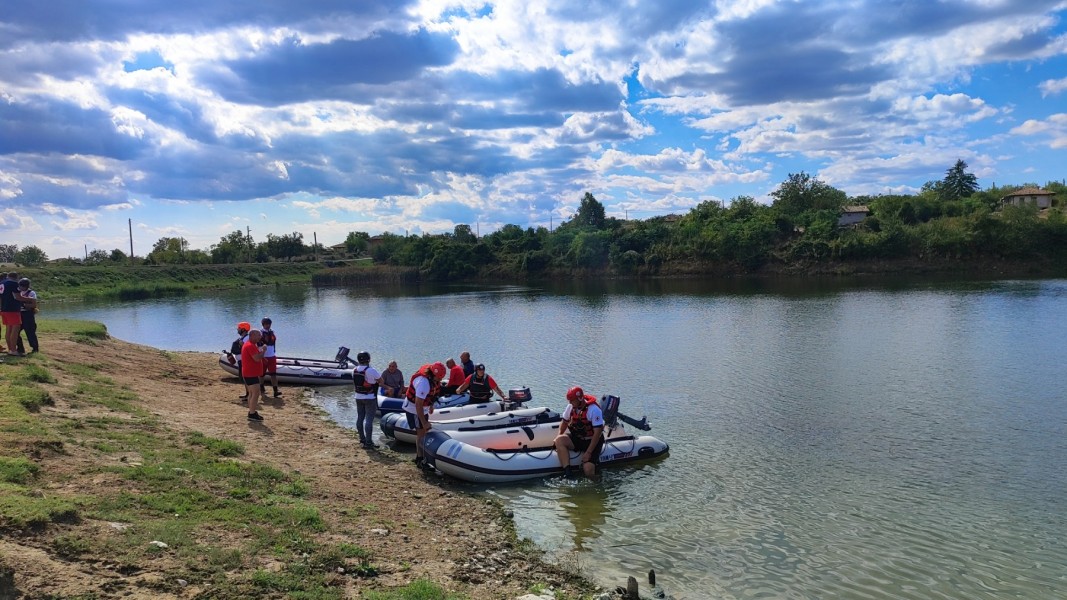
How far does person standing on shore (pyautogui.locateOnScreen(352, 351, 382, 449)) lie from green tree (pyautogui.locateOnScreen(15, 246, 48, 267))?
116081mm

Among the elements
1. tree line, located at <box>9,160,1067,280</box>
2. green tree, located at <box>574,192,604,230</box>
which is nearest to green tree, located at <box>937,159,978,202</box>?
tree line, located at <box>9,160,1067,280</box>

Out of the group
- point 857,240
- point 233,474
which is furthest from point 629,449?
point 857,240

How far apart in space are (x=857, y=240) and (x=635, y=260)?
26.0 m

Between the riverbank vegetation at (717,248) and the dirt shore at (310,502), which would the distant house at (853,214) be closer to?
the riverbank vegetation at (717,248)

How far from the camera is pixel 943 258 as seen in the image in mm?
71625

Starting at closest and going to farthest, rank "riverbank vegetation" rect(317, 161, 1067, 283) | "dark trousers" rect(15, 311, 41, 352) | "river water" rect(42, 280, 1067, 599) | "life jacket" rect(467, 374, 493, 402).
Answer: "river water" rect(42, 280, 1067, 599)
"dark trousers" rect(15, 311, 41, 352)
"life jacket" rect(467, 374, 493, 402)
"riverbank vegetation" rect(317, 161, 1067, 283)

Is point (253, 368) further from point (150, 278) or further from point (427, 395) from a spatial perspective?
point (150, 278)

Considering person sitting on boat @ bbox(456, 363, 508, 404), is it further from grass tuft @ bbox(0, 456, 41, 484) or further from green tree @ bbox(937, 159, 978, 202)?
green tree @ bbox(937, 159, 978, 202)

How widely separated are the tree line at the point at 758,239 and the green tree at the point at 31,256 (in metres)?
0.79

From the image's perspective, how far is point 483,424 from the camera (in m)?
15.0

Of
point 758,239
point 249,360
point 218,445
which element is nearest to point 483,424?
point 249,360

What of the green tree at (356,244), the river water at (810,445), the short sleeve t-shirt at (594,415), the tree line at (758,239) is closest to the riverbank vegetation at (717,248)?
the tree line at (758,239)

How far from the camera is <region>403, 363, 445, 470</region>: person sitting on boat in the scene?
12.6 meters

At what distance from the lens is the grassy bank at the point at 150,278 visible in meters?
81.9
